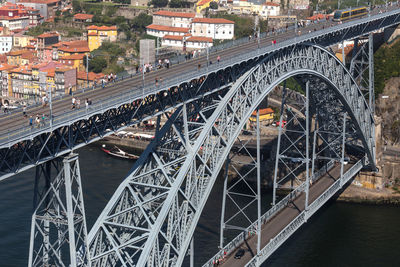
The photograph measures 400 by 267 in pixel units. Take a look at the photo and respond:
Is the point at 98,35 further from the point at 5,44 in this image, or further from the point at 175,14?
the point at 5,44

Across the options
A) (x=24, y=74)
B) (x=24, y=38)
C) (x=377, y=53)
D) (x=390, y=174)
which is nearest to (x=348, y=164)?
(x=390, y=174)

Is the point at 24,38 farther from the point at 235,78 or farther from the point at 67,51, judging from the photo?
the point at 235,78

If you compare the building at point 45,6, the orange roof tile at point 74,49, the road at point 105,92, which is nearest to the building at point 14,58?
the orange roof tile at point 74,49

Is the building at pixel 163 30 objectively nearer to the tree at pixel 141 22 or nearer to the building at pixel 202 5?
the tree at pixel 141 22

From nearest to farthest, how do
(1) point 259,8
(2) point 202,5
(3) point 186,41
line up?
1. (3) point 186,41
2. (1) point 259,8
3. (2) point 202,5

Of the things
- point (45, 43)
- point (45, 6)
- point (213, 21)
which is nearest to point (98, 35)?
point (45, 43)

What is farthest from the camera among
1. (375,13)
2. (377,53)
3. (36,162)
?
(377,53)
